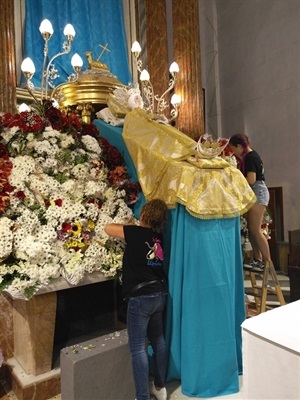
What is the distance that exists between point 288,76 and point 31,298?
7320mm

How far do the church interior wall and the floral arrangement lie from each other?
18.2 feet

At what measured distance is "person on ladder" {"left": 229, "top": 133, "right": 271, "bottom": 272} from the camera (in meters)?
3.90

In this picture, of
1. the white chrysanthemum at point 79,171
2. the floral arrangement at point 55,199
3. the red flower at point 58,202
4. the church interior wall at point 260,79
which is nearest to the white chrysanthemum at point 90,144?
the floral arrangement at point 55,199

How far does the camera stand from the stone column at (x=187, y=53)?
25.6 ft

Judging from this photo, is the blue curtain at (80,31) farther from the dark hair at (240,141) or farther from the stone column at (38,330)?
the stone column at (38,330)

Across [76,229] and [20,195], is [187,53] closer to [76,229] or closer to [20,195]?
[76,229]

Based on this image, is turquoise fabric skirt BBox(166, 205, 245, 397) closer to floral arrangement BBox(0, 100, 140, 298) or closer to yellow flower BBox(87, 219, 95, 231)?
floral arrangement BBox(0, 100, 140, 298)

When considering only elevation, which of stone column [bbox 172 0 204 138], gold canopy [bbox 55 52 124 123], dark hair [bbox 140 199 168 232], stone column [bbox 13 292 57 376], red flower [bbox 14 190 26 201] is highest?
stone column [bbox 172 0 204 138]

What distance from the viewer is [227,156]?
3.87 meters

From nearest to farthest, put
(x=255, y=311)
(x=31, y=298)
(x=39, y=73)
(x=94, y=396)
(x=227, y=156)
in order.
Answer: (x=94, y=396)
(x=31, y=298)
(x=227, y=156)
(x=255, y=311)
(x=39, y=73)

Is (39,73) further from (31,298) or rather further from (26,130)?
(31,298)

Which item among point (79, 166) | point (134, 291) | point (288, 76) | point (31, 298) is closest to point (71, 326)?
point (31, 298)

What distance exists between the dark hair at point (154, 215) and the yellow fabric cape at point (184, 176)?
0.20m

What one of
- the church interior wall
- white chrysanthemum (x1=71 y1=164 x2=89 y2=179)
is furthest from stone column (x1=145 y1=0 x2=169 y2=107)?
white chrysanthemum (x1=71 y1=164 x2=89 y2=179)
